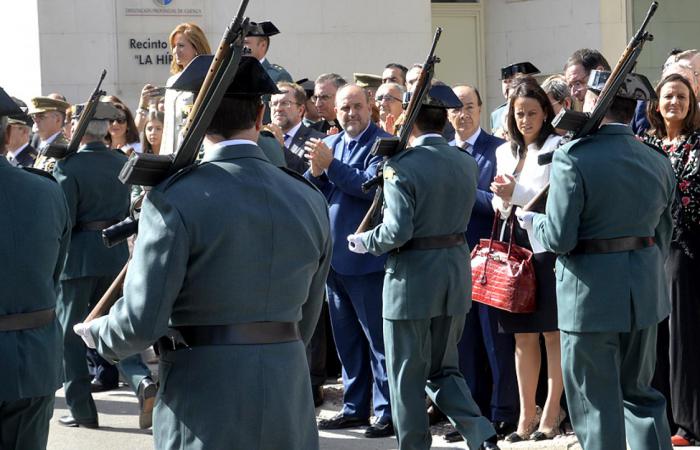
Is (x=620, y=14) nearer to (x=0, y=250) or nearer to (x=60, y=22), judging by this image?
(x=60, y=22)

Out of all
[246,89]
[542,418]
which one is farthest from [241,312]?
[542,418]

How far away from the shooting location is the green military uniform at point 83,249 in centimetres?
805

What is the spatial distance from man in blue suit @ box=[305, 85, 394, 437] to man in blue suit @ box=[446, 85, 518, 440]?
0.53 m

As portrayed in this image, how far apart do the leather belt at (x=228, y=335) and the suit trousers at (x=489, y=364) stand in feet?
11.9

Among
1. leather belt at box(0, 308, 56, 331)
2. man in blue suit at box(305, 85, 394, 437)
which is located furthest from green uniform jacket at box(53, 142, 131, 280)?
leather belt at box(0, 308, 56, 331)

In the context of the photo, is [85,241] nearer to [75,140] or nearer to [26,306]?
[75,140]

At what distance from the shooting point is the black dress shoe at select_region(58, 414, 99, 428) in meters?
8.09

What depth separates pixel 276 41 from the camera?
14641 mm

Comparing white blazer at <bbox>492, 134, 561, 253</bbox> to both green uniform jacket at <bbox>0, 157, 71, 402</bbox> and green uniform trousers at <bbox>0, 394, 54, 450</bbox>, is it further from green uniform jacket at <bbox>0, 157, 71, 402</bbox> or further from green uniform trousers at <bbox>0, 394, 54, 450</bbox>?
green uniform trousers at <bbox>0, 394, 54, 450</bbox>

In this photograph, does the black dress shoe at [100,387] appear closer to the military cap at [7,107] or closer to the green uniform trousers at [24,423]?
the green uniform trousers at [24,423]

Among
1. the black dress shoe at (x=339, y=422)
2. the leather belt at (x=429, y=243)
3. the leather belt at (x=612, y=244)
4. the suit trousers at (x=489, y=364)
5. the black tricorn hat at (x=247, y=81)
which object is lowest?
the black dress shoe at (x=339, y=422)

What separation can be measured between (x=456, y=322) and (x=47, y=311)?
89.2 inches

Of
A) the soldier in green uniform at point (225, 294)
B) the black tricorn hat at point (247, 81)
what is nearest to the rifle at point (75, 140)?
the black tricorn hat at point (247, 81)

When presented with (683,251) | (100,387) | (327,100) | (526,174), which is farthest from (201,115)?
(100,387)
